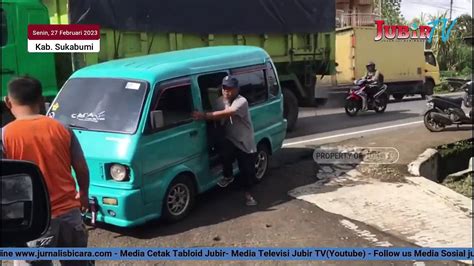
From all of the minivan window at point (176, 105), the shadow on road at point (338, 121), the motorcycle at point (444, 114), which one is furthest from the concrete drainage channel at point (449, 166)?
the minivan window at point (176, 105)

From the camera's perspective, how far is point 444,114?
8.59 m

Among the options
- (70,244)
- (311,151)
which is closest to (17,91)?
(70,244)

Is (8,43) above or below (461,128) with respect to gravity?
above

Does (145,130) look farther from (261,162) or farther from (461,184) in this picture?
(461,184)

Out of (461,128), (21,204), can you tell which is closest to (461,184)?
(461,128)

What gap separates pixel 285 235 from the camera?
13.6 feet

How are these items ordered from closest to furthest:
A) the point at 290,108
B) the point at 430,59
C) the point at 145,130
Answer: the point at 145,130
the point at 430,59
the point at 290,108

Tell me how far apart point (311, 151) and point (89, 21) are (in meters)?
3.59

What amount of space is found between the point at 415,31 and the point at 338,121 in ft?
11.6

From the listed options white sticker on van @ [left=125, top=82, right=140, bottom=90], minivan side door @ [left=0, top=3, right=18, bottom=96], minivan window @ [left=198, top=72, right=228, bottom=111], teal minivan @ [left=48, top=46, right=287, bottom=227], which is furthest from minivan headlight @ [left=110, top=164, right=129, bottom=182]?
minivan side door @ [left=0, top=3, right=18, bottom=96]

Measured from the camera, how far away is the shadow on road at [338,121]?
9.26 m

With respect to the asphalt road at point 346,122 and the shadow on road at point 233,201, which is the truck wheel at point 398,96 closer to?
the asphalt road at point 346,122

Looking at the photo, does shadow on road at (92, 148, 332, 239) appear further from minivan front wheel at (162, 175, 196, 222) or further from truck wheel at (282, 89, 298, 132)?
truck wheel at (282, 89, 298, 132)

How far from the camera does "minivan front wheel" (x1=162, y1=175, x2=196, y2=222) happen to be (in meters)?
4.38
